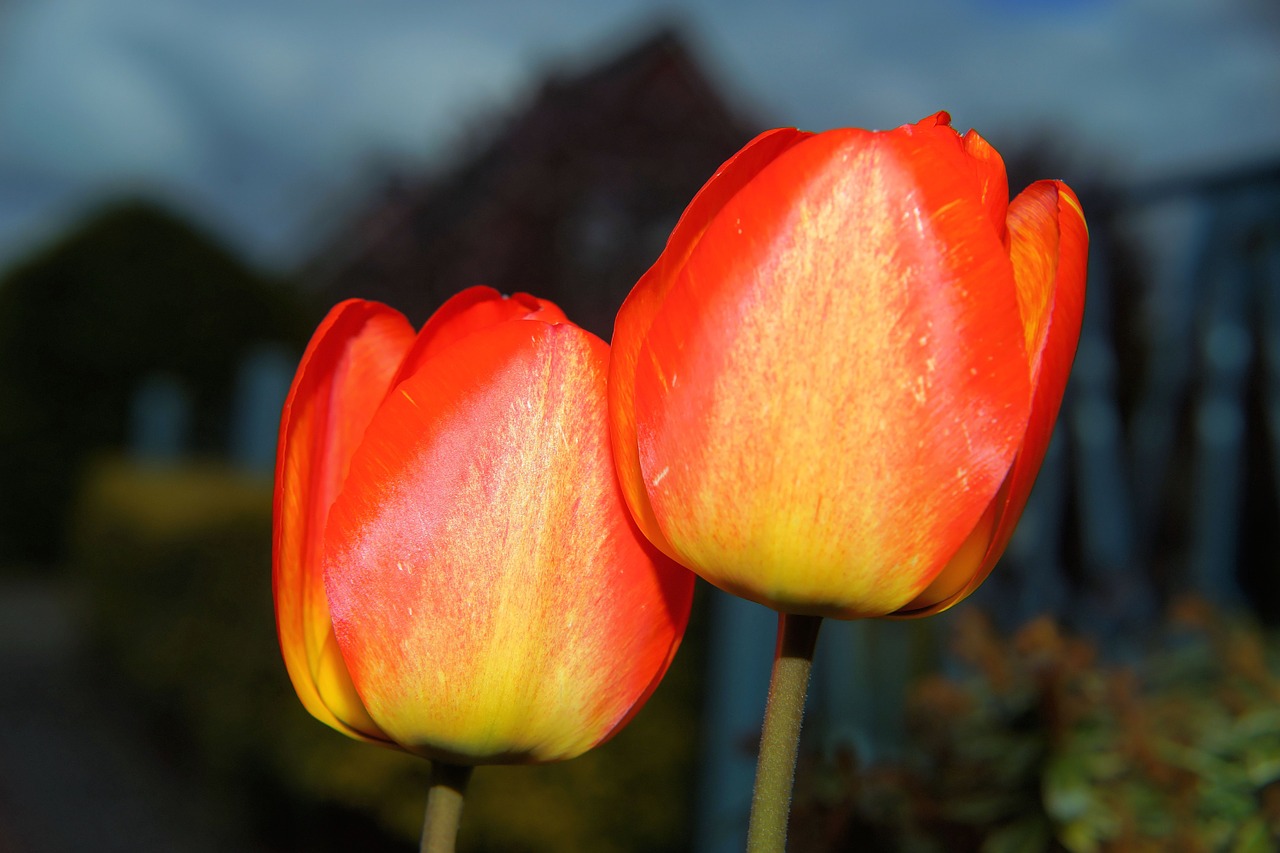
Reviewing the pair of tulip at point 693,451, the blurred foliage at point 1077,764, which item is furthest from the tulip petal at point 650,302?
the blurred foliage at point 1077,764

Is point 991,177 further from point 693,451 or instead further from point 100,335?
point 100,335

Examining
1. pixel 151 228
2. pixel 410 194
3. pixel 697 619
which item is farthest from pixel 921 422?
pixel 151 228

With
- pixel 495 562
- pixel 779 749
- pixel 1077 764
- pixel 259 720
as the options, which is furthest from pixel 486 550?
pixel 259 720

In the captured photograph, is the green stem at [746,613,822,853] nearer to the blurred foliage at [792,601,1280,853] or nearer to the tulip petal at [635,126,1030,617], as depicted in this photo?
the tulip petal at [635,126,1030,617]

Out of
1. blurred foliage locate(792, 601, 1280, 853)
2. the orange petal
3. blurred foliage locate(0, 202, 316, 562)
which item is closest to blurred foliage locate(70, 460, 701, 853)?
blurred foliage locate(792, 601, 1280, 853)

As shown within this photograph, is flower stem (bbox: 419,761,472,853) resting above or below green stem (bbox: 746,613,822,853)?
below
